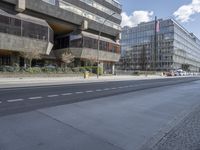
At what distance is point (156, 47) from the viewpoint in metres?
102

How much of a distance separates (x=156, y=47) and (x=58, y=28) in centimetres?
6619

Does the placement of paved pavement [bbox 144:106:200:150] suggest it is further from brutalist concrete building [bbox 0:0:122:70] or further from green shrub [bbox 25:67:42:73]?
brutalist concrete building [bbox 0:0:122:70]

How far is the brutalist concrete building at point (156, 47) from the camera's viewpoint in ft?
320

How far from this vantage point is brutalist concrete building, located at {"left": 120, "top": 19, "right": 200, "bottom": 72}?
97625 mm

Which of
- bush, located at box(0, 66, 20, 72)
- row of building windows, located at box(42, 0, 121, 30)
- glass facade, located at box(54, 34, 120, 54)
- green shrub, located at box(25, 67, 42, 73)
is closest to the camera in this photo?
bush, located at box(0, 66, 20, 72)

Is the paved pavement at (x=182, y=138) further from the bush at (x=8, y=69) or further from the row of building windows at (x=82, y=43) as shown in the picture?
the row of building windows at (x=82, y=43)

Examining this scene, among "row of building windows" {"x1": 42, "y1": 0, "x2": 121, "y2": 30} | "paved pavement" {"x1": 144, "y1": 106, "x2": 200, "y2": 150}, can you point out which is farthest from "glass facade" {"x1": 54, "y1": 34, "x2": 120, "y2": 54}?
"paved pavement" {"x1": 144, "y1": 106, "x2": 200, "y2": 150}

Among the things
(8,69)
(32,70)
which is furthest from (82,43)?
(8,69)

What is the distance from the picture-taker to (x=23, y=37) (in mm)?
34438

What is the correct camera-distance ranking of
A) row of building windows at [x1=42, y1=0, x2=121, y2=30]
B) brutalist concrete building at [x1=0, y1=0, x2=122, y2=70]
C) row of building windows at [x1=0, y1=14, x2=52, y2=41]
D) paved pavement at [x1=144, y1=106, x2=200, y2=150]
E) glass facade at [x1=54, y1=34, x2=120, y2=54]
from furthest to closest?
1. glass facade at [x1=54, y1=34, x2=120, y2=54]
2. row of building windows at [x1=42, y1=0, x2=121, y2=30]
3. brutalist concrete building at [x1=0, y1=0, x2=122, y2=70]
4. row of building windows at [x1=0, y1=14, x2=52, y2=41]
5. paved pavement at [x1=144, y1=106, x2=200, y2=150]

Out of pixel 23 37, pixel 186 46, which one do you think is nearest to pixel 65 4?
pixel 23 37

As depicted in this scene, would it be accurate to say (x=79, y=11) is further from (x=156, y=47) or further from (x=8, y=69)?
(x=156, y=47)

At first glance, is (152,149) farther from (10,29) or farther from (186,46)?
(186,46)

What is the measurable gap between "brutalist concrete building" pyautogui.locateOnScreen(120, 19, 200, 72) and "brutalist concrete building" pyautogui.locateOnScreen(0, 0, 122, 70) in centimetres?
4223
